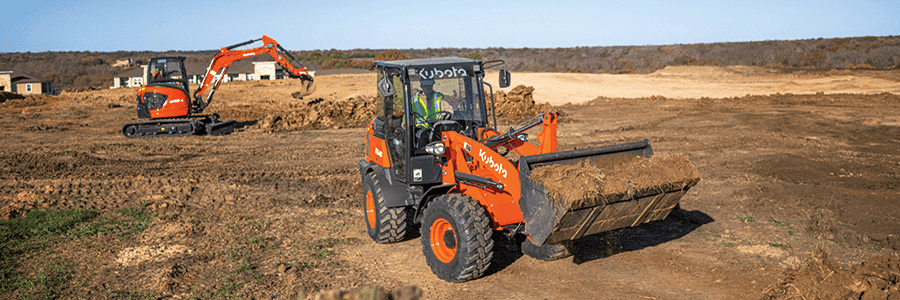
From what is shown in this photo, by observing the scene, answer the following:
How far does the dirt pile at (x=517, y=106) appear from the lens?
26047 mm

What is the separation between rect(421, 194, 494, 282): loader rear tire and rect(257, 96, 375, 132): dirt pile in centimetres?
1687

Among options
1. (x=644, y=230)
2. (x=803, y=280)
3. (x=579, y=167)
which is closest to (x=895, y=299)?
(x=803, y=280)

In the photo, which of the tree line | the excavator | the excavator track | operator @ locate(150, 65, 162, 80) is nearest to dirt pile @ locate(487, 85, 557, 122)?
the excavator

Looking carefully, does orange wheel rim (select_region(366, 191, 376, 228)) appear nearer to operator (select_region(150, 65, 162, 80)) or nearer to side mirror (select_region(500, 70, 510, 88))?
side mirror (select_region(500, 70, 510, 88))

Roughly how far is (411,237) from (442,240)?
187 centimetres

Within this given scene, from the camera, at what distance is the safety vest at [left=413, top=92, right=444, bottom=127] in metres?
7.52

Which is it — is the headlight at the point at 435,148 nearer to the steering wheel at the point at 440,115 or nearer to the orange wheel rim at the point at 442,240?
the steering wheel at the point at 440,115

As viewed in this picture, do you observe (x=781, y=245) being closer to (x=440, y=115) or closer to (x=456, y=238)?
(x=456, y=238)

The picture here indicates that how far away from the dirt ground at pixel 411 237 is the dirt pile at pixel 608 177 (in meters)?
1.38

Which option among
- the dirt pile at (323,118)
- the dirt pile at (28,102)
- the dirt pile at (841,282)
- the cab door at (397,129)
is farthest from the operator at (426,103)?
the dirt pile at (28,102)

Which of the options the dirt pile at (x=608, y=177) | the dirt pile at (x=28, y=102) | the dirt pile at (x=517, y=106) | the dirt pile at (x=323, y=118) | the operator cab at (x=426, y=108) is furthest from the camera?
the dirt pile at (x=28, y=102)

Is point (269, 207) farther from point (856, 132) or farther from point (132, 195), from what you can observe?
point (856, 132)

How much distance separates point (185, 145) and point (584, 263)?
616 inches

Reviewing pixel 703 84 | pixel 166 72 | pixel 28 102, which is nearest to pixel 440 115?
pixel 166 72
